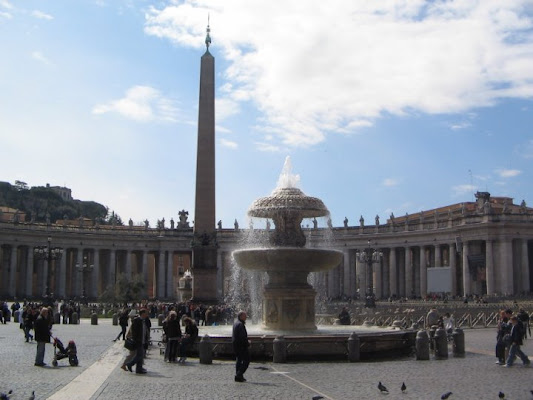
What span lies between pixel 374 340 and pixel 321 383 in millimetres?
5829

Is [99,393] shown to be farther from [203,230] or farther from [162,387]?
[203,230]

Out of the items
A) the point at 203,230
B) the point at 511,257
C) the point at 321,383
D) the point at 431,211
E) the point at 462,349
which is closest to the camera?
the point at 321,383

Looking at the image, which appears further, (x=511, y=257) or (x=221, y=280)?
(x=221, y=280)

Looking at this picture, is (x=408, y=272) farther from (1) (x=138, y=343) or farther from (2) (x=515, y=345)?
(1) (x=138, y=343)

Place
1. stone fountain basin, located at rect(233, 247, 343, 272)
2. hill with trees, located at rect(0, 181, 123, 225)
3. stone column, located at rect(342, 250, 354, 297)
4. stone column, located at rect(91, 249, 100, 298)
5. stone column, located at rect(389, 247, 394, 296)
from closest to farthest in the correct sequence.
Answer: stone fountain basin, located at rect(233, 247, 343, 272) → stone column, located at rect(389, 247, 394, 296) → stone column, located at rect(91, 249, 100, 298) → stone column, located at rect(342, 250, 354, 297) → hill with trees, located at rect(0, 181, 123, 225)

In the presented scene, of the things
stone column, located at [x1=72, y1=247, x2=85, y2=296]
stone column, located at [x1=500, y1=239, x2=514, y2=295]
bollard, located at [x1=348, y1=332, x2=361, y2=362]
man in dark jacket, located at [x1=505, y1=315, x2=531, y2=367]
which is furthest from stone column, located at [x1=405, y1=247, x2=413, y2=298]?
bollard, located at [x1=348, y1=332, x2=361, y2=362]

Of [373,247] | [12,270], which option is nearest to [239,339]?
[12,270]

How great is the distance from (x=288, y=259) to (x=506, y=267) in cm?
6323

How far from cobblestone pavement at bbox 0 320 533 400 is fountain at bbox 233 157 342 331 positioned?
3.99 metres

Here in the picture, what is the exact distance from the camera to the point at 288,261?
23844 mm

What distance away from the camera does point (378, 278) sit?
95.2 meters

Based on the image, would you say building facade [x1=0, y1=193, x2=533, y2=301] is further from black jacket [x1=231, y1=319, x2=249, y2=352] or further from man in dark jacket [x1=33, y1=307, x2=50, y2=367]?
black jacket [x1=231, y1=319, x2=249, y2=352]

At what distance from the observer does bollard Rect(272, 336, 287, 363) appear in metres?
19.7

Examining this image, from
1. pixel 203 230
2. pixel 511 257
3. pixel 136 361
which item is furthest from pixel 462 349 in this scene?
pixel 511 257
